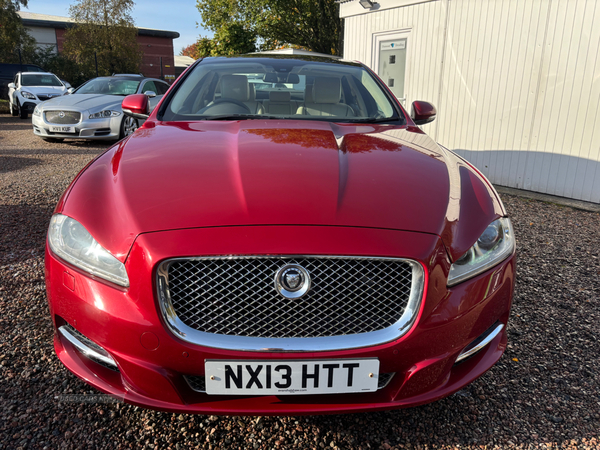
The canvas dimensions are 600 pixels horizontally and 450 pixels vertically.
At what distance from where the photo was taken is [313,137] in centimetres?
213

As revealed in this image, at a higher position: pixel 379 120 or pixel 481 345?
pixel 379 120

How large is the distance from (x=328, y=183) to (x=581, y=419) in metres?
1.45

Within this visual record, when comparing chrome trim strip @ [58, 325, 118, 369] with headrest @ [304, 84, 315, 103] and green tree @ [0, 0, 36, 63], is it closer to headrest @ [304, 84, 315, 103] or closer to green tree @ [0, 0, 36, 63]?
headrest @ [304, 84, 315, 103]

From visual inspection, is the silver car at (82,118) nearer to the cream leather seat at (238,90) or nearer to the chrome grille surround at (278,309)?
the cream leather seat at (238,90)

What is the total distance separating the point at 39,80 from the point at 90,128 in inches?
358

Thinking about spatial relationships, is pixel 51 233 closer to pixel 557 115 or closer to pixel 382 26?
pixel 557 115

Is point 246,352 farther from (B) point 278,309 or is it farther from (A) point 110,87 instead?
(A) point 110,87

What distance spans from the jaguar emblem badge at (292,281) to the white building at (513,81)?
5524mm

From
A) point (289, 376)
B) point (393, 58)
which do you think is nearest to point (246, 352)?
point (289, 376)

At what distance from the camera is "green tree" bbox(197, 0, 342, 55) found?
25516 millimetres

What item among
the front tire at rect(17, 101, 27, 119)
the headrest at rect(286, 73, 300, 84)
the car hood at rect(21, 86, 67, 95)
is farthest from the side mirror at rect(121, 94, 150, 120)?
the front tire at rect(17, 101, 27, 119)

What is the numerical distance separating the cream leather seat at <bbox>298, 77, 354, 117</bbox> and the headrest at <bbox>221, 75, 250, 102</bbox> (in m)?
0.38

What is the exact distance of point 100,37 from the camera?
93.2 feet

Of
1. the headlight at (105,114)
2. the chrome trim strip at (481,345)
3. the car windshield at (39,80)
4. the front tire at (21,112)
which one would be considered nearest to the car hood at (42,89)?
the car windshield at (39,80)
